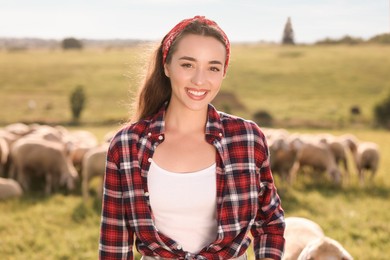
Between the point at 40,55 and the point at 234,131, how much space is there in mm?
62130

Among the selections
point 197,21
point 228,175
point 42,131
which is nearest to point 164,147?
point 228,175

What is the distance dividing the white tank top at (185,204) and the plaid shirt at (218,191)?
1.4 inches

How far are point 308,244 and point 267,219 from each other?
1635mm

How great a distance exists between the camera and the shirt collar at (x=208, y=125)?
2.41m

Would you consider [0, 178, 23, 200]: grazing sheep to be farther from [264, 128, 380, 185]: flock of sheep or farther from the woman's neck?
the woman's neck

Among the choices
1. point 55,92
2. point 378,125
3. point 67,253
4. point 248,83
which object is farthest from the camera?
point 248,83

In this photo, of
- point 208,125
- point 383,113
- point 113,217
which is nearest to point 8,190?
point 113,217

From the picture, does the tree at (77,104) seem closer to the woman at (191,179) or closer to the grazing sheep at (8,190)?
the grazing sheep at (8,190)

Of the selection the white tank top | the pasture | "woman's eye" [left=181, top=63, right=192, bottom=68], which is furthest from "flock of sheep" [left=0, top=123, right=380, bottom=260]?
"woman's eye" [left=181, top=63, right=192, bottom=68]

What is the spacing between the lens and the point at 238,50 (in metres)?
69.1

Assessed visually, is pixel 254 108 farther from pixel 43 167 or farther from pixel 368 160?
pixel 43 167

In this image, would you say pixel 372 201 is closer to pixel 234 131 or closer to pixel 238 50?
pixel 234 131

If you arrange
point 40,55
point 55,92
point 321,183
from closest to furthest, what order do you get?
point 321,183
point 55,92
point 40,55

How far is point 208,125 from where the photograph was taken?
8.00 ft
